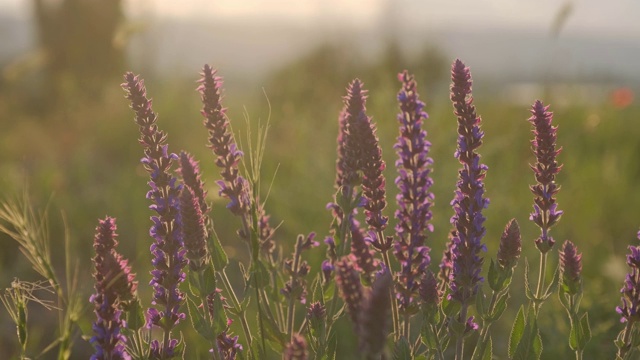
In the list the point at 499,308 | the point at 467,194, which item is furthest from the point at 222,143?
the point at 499,308

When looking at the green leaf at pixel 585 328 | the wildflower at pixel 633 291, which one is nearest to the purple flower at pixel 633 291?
the wildflower at pixel 633 291

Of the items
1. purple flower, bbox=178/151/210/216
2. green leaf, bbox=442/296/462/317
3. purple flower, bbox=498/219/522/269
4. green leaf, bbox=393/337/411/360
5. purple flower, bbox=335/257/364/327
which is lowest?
green leaf, bbox=393/337/411/360

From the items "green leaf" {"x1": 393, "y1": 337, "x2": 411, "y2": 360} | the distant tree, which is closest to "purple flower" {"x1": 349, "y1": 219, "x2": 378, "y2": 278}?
"green leaf" {"x1": 393, "y1": 337, "x2": 411, "y2": 360}

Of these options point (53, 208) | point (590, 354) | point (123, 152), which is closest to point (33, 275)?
point (53, 208)

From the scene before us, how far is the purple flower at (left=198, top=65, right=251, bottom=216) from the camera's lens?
A: 2.06 m

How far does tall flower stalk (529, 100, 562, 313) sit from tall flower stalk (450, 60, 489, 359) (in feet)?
0.56

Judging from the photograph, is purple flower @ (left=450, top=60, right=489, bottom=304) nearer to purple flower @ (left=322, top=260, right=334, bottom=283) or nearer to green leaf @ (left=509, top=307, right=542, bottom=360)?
green leaf @ (left=509, top=307, right=542, bottom=360)

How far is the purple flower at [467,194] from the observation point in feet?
6.68

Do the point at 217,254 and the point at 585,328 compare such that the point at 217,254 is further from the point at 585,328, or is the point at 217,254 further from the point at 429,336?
the point at 585,328

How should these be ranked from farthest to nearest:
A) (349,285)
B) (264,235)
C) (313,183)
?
(313,183) → (264,235) → (349,285)

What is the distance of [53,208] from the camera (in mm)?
5949

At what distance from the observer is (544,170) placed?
85.0 inches

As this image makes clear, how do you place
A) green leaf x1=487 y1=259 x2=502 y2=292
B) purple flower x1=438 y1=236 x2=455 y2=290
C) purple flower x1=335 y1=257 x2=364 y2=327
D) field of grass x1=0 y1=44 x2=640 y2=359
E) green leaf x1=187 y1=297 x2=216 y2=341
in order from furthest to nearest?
field of grass x1=0 y1=44 x2=640 y2=359, purple flower x1=438 y1=236 x2=455 y2=290, green leaf x1=487 y1=259 x2=502 y2=292, green leaf x1=187 y1=297 x2=216 y2=341, purple flower x1=335 y1=257 x2=364 y2=327

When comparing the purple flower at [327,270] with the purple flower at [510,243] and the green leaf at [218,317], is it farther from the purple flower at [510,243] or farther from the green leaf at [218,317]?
the purple flower at [510,243]
